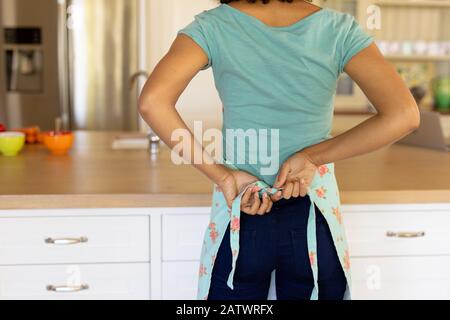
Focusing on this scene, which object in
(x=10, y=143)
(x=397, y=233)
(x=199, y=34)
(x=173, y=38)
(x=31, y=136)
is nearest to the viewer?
(x=199, y=34)

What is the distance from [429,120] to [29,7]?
2568 mm

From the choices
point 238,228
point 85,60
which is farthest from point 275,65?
point 85,60

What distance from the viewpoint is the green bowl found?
1732 millimetres

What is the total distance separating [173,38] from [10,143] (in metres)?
2.06

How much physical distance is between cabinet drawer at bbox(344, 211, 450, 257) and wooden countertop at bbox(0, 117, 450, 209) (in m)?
0.06

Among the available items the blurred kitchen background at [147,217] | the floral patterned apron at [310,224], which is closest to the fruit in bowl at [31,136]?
the blurred kitchen background at [147,217]

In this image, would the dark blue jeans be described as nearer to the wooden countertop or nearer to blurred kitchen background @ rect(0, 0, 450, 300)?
blurred kitchen background @ rect(0, 0, 450, 300)

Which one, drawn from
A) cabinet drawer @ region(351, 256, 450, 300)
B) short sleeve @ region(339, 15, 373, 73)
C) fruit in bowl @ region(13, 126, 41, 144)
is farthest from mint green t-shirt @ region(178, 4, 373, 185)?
fruit in bowl @ region(13, 126, 41, 144)

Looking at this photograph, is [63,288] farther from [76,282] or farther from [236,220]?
[236,220]

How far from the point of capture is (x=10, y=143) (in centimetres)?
174

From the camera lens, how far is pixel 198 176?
4.87ft

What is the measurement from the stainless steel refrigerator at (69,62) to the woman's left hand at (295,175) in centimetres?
270
